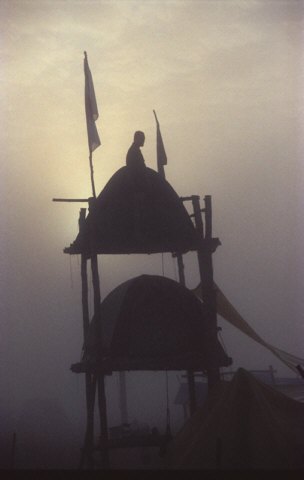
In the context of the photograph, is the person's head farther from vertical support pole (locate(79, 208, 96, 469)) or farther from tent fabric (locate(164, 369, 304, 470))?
tent fabric (locate(164, 369, 304, 470))

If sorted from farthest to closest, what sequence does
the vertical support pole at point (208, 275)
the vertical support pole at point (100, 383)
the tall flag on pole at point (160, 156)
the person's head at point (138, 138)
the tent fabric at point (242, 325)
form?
1. the tall flag on pole at point (160, 156)
2. the tent fabric at point (242, 325)
3. the person's head at point (138, 138)
4. the vertical support pole at point (100, 383)
5. the vertical support pole at point (208, 275)

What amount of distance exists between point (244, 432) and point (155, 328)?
4316mm

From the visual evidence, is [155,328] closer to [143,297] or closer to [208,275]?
[143,297]

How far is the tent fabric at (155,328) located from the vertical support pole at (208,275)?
0.15 m

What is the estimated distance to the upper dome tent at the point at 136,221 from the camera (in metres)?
16.1

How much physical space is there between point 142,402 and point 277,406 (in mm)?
37654

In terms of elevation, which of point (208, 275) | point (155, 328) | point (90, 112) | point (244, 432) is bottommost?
point (244, 432)

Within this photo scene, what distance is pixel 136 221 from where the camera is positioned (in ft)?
52.7

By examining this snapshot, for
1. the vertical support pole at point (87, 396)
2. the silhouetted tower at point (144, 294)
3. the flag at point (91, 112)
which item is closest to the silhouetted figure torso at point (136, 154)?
the silhouetted tower at point (144, 294)

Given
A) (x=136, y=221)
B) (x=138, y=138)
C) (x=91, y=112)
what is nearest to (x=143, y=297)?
(x=136, y=221)

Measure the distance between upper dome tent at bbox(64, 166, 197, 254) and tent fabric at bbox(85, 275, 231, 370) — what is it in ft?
3.68

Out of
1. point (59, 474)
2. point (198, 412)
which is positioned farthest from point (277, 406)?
point (59, 474)

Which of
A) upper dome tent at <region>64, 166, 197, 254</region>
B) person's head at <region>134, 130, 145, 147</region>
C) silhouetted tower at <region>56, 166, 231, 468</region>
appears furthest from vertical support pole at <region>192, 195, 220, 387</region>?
person's head at <region>134, 130, 145, 147</region>

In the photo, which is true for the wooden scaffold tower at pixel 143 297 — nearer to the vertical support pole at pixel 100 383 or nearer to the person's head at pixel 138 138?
the vertical support pole at pixel 100 383
